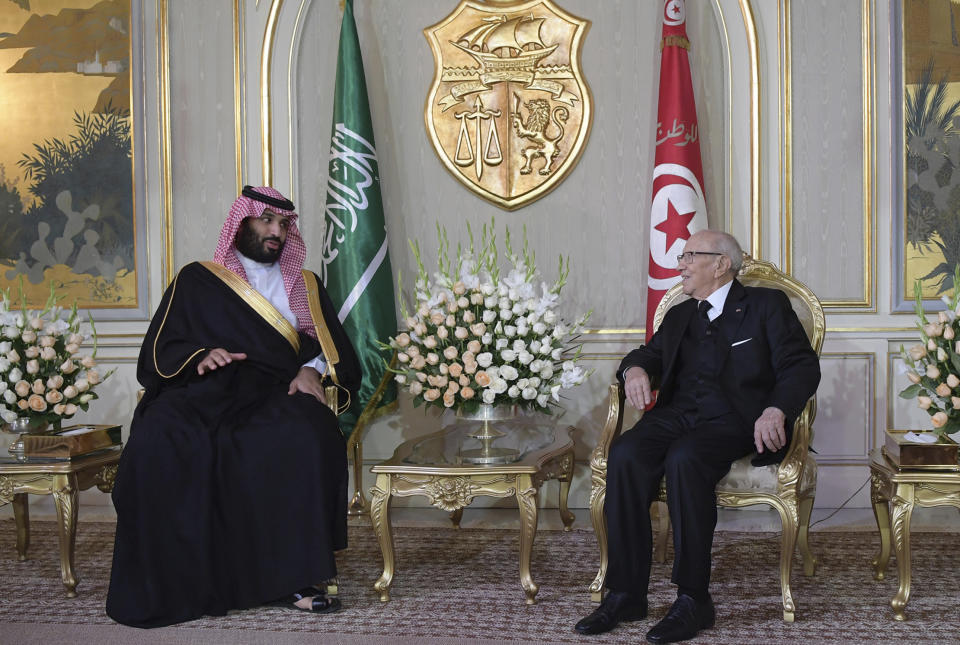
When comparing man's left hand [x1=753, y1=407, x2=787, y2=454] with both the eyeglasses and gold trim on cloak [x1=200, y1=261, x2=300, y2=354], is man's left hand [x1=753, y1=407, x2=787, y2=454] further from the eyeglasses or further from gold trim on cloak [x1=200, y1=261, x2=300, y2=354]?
gold trim on cloak [x1=200, y1=261, x2=300, y2=354]

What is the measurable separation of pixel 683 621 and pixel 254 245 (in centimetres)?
245

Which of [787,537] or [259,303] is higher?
[259,303]

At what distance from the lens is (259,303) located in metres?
3.92

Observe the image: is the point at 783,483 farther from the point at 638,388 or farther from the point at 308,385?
the point at 308,385

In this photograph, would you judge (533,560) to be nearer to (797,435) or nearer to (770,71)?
(797,435)

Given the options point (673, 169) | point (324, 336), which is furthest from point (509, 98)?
point (324, 336)

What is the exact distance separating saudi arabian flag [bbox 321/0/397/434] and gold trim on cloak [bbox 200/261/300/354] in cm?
104

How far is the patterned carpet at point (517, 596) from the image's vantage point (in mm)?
3133

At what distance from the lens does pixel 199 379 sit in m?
3.81

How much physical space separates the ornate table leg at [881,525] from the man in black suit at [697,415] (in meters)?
0.57

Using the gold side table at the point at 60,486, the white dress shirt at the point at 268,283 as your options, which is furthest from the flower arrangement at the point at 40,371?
the white dress shirt at the point at 268,283

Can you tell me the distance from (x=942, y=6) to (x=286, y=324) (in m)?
4.11

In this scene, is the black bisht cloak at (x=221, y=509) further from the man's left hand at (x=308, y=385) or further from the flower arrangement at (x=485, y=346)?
the flower arrangement at (x=485, y=346)

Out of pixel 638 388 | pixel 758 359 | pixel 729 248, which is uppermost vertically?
pixel 729 248
